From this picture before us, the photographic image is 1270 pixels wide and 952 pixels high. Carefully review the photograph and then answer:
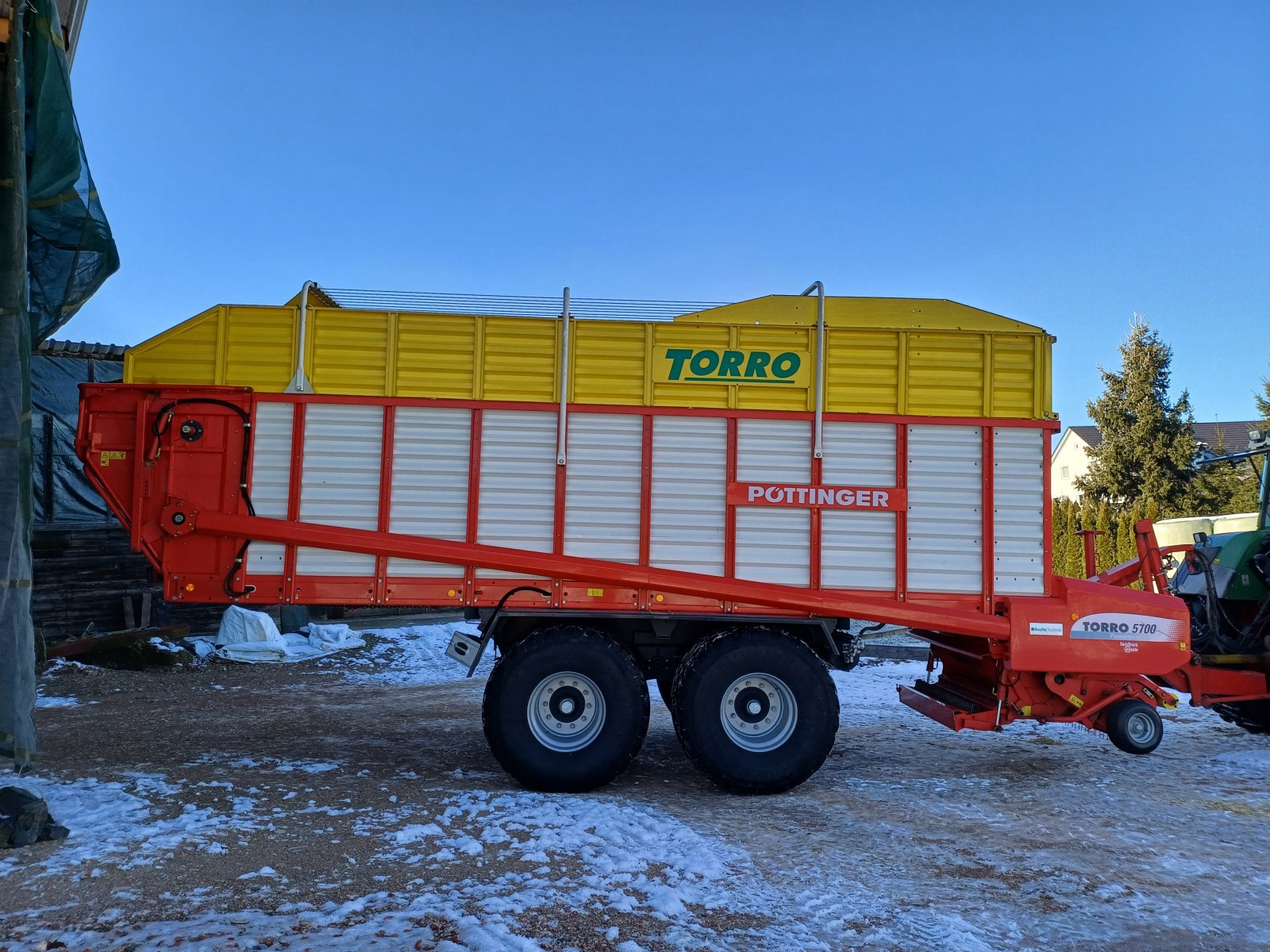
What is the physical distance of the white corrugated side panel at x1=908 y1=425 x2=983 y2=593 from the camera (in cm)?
604

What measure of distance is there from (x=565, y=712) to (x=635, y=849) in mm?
1359

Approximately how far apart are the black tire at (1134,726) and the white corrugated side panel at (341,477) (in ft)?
18.0

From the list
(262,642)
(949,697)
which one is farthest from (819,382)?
(262,642)

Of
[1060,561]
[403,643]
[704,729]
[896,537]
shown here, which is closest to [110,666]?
Result: [403,643]

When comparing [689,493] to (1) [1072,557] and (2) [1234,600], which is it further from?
(1) [1072,557]

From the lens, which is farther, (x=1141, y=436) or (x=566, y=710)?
(x=1141, y=436)

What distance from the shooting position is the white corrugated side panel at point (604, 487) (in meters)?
5.98

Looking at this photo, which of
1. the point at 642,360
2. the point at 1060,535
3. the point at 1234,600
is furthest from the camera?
the point at 1060,535

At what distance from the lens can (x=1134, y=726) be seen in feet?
20.0

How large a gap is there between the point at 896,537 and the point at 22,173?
5878 millimetres

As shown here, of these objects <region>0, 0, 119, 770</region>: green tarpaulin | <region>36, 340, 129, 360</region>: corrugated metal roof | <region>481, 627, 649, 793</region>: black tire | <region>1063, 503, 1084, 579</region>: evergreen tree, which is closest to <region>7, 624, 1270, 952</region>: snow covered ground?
<region>481, 627, 649, 793</region>: black tire

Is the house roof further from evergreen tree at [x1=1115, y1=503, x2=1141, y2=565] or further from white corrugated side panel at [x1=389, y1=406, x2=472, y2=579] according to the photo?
white corrugated side panel at [x1=389, y1=406, x2=472, y2=579]

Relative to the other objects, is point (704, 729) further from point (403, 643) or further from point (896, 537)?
point (403, 643)

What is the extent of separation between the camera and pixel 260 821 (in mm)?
4863
